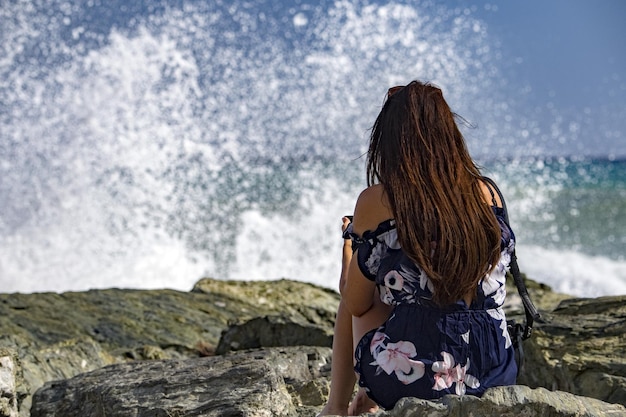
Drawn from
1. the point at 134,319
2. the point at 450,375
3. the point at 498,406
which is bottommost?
the point at 498,406

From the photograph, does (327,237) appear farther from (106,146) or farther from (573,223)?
(573,223)

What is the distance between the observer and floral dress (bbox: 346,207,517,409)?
2523mm

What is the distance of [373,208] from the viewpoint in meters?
2.63

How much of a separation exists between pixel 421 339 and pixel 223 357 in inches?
34.4

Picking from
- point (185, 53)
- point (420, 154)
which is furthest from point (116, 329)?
point (185, 53)

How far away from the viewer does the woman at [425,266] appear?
252 centimetres

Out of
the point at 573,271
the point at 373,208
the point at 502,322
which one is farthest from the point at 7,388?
the point at 573,271

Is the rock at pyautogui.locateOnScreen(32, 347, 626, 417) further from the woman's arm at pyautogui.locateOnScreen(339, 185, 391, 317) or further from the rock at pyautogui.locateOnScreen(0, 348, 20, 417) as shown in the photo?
the woman's arm at pyautogui.locateOnScreen(339, 185, 391, 317)

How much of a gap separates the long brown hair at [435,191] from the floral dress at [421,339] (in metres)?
0.05

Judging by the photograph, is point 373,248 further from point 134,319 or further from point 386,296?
point 134,319

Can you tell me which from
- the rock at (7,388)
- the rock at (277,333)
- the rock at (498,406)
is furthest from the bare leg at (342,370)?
the rock at (277,333)

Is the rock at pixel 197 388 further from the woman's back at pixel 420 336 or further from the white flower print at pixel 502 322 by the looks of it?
the white flower print at pixel 502 322

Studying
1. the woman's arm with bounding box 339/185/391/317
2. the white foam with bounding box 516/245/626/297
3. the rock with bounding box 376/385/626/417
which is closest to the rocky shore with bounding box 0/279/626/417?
the rock with bounding box 376/385/626/417

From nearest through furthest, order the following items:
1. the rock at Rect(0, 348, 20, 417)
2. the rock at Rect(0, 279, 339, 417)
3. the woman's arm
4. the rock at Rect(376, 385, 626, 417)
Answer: the rock at Rect(376, 385, 626, 417)
the woman's arm
the rock at Rect(0, 348, 20, 417)
the rock at Rect(0, 279, 339, 417)
